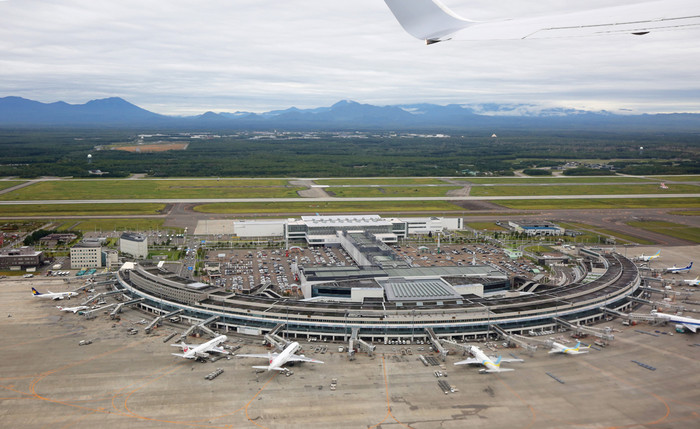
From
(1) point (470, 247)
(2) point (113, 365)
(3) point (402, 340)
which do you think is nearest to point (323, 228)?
(1) point (470, 247)

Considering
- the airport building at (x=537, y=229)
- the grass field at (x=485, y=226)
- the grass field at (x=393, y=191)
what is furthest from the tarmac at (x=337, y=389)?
the grass field at (x=393, y=191)

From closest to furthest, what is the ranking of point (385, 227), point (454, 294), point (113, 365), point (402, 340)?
1. point (113, 365)
2. point (402, 340)
3. point (454, 294)
4. point (385, 227)

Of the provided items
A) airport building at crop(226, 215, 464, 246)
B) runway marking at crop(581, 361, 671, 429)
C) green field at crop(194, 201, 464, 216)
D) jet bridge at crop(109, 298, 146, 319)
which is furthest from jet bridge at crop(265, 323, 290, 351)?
green field at crop(194, 201, 464, 216)

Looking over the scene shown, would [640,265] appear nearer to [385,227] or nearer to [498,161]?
[385,227]

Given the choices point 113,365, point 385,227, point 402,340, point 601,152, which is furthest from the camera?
point 601,152

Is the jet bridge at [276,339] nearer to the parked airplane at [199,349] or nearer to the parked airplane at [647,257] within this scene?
the parked airplane at [199,349]

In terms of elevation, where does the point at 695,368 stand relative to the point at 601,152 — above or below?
below
